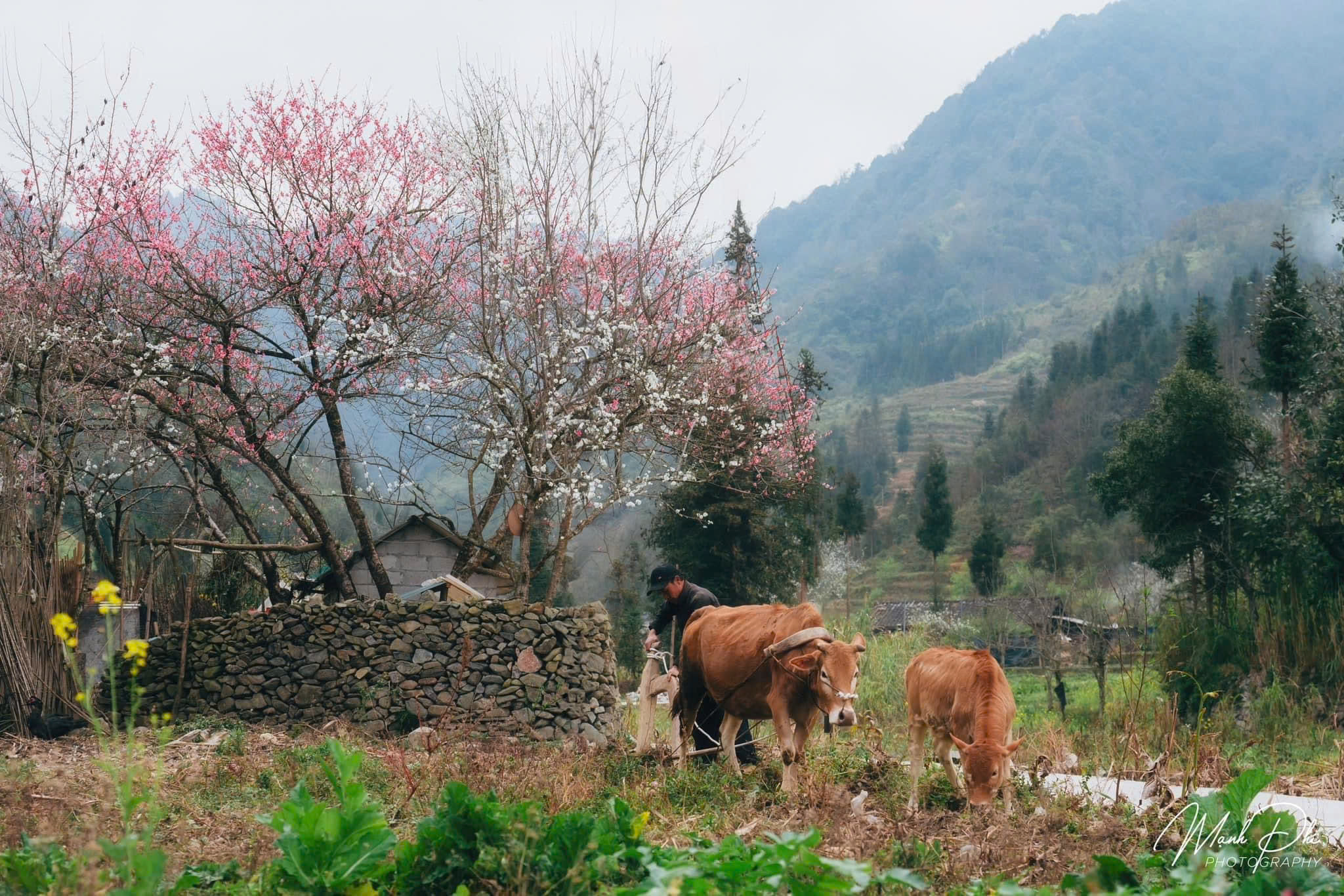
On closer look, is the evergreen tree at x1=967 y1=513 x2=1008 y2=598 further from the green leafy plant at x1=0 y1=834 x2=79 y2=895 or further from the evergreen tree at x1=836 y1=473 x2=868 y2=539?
the green leafy plant at x1=0 y1=834 x2=79 y2=895

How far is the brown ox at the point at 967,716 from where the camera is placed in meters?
6.12

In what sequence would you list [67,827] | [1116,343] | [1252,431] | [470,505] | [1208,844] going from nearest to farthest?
1. [1208,844]
2. [67,827]
3. [470,505]
4. [1252,431]
5. [1116,343]

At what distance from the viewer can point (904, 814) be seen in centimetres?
592

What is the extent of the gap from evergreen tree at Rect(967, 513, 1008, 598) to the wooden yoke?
35.1 m

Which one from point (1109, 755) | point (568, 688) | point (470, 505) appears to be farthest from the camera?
point (470, 505)

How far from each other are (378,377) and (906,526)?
54.6 metres

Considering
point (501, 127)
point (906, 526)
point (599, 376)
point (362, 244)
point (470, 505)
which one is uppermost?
point (501, 127)

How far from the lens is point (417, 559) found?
1656 cm

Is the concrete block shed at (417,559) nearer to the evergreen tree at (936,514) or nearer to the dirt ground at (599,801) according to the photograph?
the dirt ground at (599,801)

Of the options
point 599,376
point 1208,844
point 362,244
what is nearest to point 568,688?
point 599,376

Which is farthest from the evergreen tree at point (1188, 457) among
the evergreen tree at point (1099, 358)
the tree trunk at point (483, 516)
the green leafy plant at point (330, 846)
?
the evergreen tree at point (1099, 358)

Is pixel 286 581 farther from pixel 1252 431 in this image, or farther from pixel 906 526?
pixel 906 526

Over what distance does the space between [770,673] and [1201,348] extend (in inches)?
854
